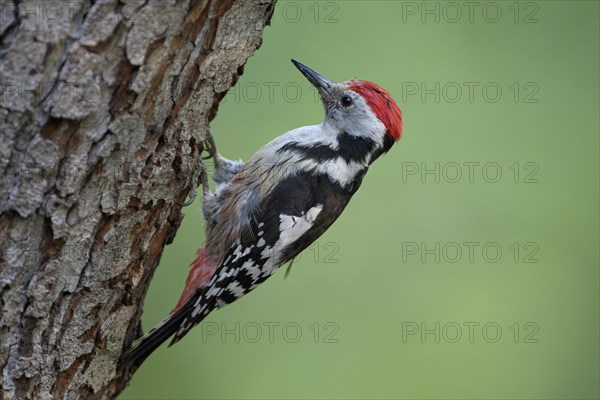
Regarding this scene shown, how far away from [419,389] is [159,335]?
2.04m

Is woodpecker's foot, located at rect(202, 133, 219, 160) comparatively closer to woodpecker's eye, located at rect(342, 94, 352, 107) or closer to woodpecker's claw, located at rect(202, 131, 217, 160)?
woodpecker's claw, located at rect(202, 131, 217, 160)

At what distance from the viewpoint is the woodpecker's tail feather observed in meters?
2.69

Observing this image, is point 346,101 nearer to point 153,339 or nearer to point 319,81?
point 319,81

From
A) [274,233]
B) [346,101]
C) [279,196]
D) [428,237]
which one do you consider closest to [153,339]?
[274,233]

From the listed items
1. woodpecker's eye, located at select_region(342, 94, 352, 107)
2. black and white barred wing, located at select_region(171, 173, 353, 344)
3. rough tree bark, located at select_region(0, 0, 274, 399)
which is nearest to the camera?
rough tree bark, located at select_region(0, 0, 274, 399)

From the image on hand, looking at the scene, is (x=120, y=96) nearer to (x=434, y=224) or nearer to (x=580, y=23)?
(x=434, y=224)

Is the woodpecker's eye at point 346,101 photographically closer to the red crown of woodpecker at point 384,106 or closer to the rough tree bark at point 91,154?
the red crown of woodpecker at point 384,106

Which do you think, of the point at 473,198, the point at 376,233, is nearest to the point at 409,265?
the point at 376,233

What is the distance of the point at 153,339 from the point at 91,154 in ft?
3.53

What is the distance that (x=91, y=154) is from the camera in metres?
2.05

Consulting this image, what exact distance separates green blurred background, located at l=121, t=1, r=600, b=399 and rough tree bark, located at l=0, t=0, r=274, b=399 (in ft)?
5.75

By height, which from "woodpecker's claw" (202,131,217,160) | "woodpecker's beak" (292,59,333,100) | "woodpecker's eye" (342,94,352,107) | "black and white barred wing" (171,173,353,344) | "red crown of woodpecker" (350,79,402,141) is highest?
"woodpecker's beak" (292,59,333,100)

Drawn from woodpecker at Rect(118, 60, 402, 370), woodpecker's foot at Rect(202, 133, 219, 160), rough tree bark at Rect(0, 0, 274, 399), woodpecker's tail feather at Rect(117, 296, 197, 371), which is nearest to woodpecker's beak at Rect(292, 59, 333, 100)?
woodpecker at Rect(118, 60, 402, 370)

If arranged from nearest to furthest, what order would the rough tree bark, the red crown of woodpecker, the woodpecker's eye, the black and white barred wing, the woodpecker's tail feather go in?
the rough tree bark
the woodpecker's tail feather
the black and white barred wing
the red crown of woodpecker
the woodpecker's eye
